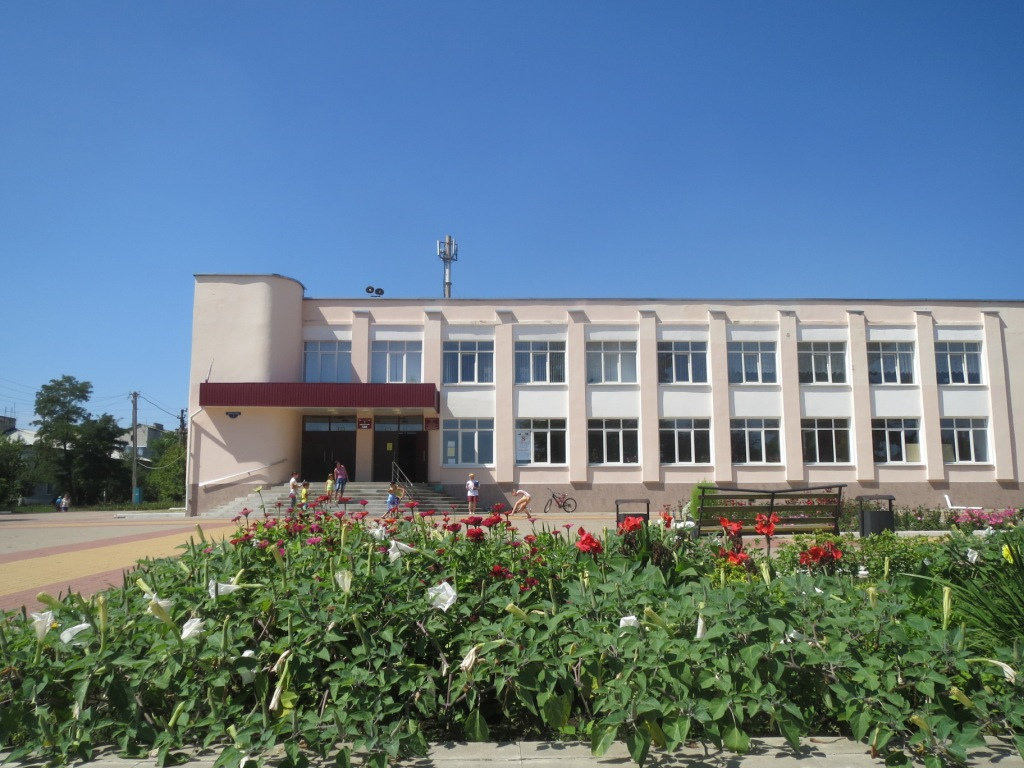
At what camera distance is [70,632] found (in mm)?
3240

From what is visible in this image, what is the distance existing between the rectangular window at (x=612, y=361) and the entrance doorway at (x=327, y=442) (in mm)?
10431

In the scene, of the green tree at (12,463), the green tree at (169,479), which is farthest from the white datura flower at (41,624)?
the green tree at (169,479)

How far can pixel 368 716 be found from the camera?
2.94 meters

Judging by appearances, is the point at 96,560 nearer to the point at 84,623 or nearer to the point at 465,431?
the point at 84,623

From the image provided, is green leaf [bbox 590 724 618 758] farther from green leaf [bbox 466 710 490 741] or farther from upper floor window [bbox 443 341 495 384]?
upper floor window [bbox 443 341 495 384]

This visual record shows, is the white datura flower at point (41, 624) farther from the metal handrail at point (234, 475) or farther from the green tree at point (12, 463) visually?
the green tree at point (12, 463)

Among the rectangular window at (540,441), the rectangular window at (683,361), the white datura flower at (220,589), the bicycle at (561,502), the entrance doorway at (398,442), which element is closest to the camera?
the white datura flower at (220,589)

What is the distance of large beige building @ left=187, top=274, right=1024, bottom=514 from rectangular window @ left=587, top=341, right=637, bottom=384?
0.06 meters

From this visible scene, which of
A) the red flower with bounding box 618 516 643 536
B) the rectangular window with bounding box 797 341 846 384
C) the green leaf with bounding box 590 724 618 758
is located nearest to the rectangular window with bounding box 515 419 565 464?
the rectangular window with bounding box 797 341 846 384

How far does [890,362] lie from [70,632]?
107ft

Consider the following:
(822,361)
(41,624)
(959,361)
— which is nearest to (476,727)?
(41,624)

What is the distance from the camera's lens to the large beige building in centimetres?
2841

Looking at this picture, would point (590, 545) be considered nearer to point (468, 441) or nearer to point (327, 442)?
point (468, 441)

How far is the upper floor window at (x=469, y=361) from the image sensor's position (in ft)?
97.6
